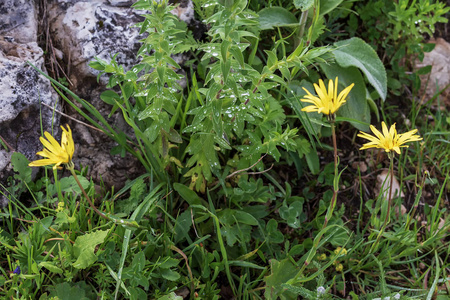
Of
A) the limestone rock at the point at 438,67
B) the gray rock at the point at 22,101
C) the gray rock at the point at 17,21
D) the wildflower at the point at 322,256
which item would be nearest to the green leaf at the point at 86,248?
the gray rock at the point at 22,101

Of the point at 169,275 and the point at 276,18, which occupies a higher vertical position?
the point at 276,18

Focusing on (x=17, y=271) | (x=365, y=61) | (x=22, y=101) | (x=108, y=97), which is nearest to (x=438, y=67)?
(x=365, y=61)

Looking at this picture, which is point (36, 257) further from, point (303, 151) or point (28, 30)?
point (303, 151)

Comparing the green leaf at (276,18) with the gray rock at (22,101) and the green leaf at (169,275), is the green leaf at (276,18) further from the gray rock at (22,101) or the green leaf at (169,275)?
the green leaf at (169,275)

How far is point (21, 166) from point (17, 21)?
2.72 feet

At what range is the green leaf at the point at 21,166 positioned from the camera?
193 centimetres

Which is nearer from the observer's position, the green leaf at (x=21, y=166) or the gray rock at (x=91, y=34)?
the green leaf at (x=21, y=166)

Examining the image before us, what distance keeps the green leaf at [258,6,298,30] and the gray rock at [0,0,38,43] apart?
4.18ft

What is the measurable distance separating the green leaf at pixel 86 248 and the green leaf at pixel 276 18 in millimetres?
1441

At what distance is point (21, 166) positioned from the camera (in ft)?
6.35

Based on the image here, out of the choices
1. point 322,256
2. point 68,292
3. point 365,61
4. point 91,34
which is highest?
point 91,34

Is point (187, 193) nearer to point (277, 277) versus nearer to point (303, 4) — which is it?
point (277, 277)

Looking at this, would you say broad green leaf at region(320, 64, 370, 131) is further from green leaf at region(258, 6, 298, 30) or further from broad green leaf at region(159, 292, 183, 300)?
broad green leaf at region(159, 292, 183, 300)

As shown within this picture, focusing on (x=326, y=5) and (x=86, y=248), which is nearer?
(x=86, y=248)
